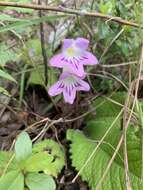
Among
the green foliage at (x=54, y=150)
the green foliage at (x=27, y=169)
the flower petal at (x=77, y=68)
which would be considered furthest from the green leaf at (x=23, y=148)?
the flower petal at (x=77, y=68)

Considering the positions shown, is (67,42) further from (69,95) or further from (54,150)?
(54,150)

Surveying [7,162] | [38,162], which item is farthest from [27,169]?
[7,162]

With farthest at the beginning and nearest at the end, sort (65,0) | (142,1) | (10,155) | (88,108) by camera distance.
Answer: (65,0), (88,108), (142,1), (10,155)

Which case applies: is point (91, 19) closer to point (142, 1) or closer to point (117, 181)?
point (142, 1)

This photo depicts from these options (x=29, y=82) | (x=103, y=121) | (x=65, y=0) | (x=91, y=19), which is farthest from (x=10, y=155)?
(x=65, y=0)

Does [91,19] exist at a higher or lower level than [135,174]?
higher

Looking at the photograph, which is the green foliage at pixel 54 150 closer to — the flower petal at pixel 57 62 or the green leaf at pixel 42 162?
the green leaf at pixel 42 162
